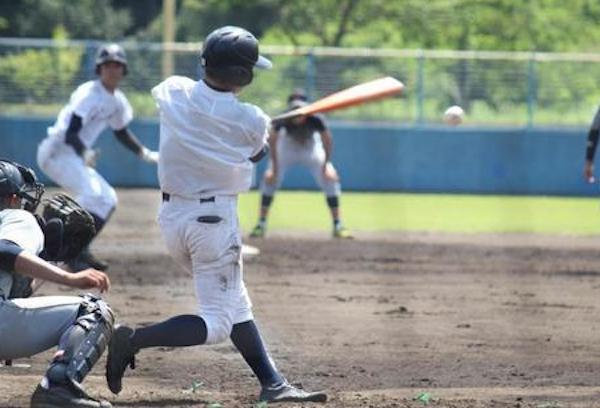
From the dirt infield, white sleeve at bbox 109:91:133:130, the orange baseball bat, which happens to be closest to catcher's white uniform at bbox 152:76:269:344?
the dirt infield

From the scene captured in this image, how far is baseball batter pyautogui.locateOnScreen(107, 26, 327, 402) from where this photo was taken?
22.5 feet

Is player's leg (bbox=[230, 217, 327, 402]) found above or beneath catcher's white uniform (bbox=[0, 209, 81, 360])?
beneath

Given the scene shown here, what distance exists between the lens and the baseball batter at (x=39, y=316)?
6.00m

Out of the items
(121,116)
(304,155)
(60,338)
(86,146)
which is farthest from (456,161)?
(60,338)

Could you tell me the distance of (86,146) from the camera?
44.7 feet

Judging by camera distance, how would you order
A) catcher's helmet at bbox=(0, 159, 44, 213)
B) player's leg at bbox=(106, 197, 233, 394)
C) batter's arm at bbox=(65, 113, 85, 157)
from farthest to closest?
→ batter's arm at bbox=(65, 113, 85, 157), player's leg at bbox=(106, 197, 233, 394), catcher's helmet at bbox=(0, 159, 44, 213)

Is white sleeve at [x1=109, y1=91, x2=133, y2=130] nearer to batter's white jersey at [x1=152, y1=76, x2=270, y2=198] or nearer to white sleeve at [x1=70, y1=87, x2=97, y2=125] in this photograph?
white sleeve at [x1=70, y1=87, x2=97, y2=125]

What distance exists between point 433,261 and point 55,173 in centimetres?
415

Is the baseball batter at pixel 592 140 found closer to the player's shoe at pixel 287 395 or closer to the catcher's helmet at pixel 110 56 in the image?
the catcher's helmet at pixel 110 56

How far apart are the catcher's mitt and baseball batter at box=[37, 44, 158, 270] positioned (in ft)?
20.7

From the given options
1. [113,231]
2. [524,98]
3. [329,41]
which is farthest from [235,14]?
[113,231]

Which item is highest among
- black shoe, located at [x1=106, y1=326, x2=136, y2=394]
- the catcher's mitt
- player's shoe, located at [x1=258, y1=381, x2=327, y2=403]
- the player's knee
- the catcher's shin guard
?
the catcher's mitt

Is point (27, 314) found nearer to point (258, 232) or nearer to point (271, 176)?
point (258, 232)

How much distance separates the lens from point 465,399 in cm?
709
